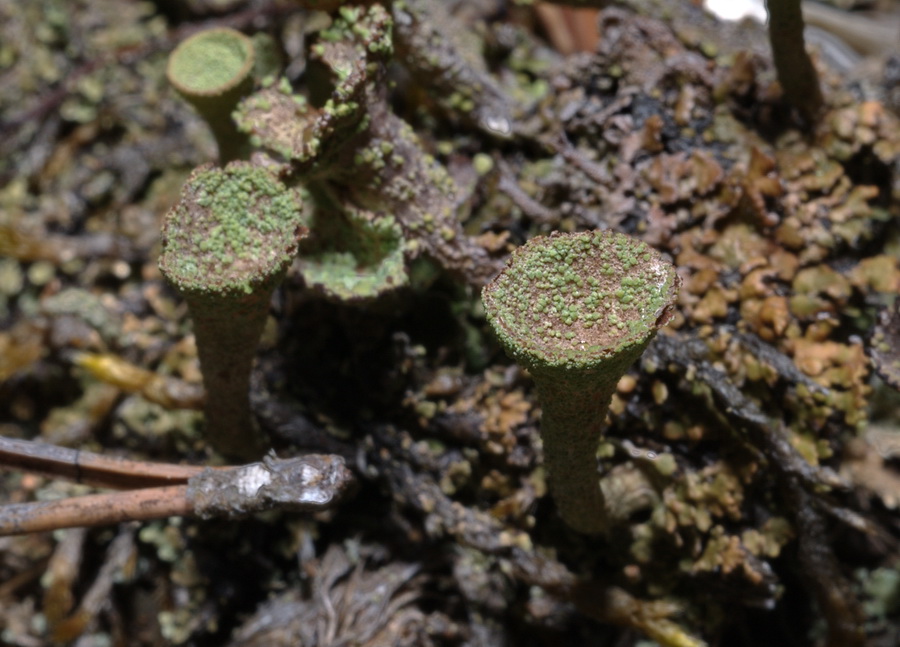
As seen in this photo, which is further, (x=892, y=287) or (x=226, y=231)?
(x=892, y=287)

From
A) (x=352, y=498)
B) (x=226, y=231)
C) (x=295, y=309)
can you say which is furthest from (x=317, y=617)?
(x=226, y=231)

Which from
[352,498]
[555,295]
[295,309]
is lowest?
[352,498]

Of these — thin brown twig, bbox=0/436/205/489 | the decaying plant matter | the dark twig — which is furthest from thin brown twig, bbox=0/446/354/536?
the dark twig

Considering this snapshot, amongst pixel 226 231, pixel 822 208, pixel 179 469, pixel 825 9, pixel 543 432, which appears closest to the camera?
pixel 226 231

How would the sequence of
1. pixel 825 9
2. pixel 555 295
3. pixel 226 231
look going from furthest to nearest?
1. pixel 825 9
2. pixel 226 231
3. pixel 555 295

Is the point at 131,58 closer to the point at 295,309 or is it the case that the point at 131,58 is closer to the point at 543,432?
the point at 295,309

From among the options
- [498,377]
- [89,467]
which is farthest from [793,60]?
[89,467]

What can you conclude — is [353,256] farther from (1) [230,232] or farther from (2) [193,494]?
(2) [193,494]
